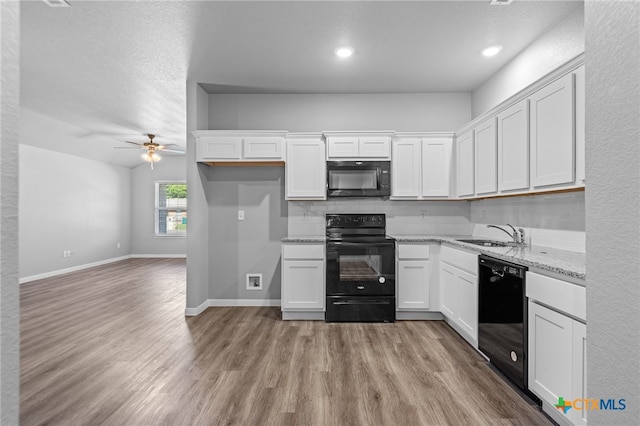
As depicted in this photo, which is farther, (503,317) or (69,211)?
(69,211)

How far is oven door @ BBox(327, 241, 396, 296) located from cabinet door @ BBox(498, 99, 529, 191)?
1291mm

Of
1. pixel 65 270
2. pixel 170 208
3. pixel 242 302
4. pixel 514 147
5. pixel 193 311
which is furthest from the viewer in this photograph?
pixel 170 208

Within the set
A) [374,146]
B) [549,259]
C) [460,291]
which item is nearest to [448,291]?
[460,291]

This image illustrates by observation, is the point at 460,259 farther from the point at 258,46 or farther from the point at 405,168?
the point at 258,46

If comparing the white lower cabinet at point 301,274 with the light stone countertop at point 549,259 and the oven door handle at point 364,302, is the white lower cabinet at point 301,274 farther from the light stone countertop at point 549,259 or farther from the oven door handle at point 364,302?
the light stone countertop at point 549,259

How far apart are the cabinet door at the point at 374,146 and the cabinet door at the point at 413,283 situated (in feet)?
4.22

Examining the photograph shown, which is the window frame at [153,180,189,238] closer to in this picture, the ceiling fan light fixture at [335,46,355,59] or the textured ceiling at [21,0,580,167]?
the textured ceiling at [21,0,580,167]

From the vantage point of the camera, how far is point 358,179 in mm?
3770

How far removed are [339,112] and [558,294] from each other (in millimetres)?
3178

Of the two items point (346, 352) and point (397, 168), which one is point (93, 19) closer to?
point (397, 168)

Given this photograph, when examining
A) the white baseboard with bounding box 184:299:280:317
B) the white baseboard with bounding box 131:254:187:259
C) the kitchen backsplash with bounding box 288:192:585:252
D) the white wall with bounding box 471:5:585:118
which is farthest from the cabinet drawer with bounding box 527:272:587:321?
the white baseboard with bounding box 131:254:187:259

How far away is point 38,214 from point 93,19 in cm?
500

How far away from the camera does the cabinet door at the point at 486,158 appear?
9.50 ft

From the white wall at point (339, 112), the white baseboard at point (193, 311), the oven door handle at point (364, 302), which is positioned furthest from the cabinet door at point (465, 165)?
the white baseboard at point (193, 311)
